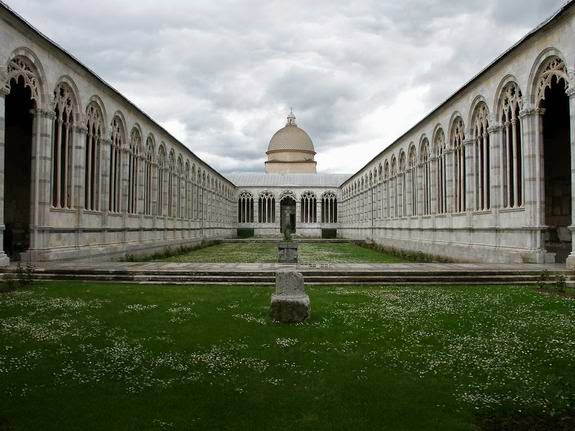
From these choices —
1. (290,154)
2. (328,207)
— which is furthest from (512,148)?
(290,154)

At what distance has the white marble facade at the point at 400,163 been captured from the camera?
17.0 metres

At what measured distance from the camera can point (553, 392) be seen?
18.1 feet

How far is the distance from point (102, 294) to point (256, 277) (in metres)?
4.37

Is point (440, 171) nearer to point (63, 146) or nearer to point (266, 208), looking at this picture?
point (63, 146)

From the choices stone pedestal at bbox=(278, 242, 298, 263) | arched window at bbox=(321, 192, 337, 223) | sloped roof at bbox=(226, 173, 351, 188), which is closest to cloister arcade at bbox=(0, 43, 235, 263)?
stone pedestal at bbox=(278, 242, 298, 263)

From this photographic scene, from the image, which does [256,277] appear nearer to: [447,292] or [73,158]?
[447,292]

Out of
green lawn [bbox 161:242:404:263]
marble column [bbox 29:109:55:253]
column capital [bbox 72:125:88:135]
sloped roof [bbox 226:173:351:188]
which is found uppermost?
sloped roof [bbox 226:173:351:188]

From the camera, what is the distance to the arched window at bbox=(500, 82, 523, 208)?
18.5 m

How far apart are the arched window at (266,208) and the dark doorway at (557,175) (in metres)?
44.1

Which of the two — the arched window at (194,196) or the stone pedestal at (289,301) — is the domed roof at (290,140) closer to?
the arched window at (194,196)

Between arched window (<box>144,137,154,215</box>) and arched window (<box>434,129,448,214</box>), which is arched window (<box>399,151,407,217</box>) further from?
arched window (<box>144,137,154,215</box>)

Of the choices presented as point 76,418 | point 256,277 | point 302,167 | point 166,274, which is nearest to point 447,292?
point 256,277

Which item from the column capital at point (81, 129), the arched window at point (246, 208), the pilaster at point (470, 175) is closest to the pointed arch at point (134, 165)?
the column capital at point (81, 129)

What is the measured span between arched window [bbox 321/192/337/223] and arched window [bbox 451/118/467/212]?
41103 mm
